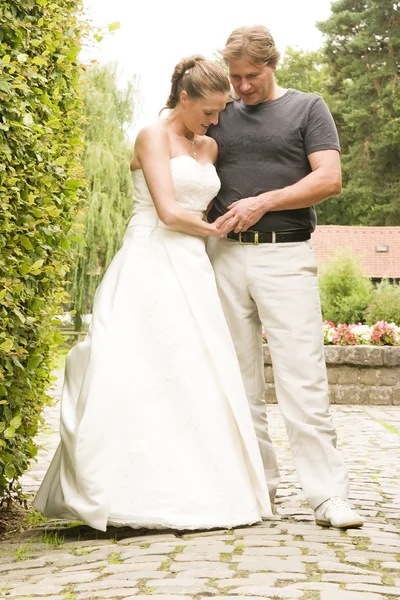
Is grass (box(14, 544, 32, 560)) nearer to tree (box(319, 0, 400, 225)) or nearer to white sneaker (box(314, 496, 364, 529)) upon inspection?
white sneaker (box(314, 496, 364, 529))

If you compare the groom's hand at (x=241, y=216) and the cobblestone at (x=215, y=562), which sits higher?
the groom's hand at (x=241, y=216)

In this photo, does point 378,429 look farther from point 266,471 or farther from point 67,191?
point 67,191

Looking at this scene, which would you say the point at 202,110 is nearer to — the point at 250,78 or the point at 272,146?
the point at 250,78

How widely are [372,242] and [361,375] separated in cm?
2558

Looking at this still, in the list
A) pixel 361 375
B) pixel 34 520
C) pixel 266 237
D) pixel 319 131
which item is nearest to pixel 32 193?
pixel 266 237

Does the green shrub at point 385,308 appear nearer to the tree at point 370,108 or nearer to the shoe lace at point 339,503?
the shoe lace at point 339,503

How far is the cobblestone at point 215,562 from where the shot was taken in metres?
3.53

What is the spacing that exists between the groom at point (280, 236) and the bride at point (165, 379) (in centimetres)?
15

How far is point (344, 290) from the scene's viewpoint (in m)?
23.9

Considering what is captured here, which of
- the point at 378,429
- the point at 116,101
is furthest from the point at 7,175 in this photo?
the point at 116,101

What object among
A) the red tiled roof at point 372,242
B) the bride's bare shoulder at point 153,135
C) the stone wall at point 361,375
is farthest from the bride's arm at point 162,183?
the red tiled roof at point 372,242

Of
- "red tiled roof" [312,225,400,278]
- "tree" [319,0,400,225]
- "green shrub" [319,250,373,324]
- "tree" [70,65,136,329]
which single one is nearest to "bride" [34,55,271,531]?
"green shrub" [319,250,373,324]

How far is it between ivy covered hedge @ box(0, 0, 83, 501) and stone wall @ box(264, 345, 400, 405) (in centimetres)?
840

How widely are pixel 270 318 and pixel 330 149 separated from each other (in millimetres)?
882
